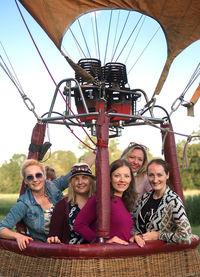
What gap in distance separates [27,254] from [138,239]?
91 centimetres

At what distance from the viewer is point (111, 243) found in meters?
2.98

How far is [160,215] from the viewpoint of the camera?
3154 millimetres

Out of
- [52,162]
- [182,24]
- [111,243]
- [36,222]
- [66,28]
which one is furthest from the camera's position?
[52,162]

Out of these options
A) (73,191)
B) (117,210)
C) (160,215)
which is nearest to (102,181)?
(117,210)

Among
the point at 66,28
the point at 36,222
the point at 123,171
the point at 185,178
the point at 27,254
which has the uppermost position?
the point at 185,178

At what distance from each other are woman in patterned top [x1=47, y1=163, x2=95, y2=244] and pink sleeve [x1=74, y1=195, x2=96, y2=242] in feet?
0.63

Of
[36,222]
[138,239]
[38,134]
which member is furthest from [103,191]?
[38,134]

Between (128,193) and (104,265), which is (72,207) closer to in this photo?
(128,193)

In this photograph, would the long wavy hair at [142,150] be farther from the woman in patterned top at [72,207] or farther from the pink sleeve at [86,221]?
the pink sleeve at [86,221]

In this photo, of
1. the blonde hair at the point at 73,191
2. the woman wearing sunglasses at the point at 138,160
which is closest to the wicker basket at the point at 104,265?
the blonde hair at the point at 73,191

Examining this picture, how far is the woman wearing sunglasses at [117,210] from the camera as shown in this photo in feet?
9.94

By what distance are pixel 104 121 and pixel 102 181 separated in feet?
1.69

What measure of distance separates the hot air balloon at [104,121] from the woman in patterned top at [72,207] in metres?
0.17

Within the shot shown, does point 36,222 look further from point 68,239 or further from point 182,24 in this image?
point 182,24
